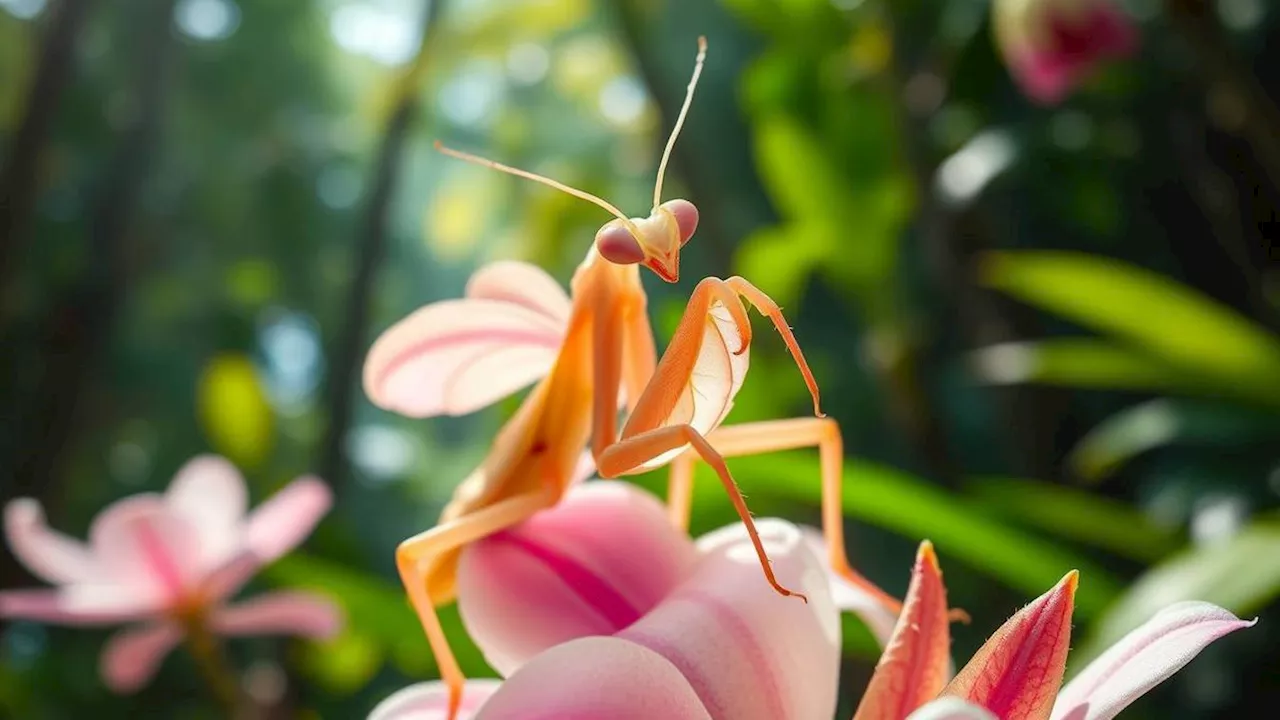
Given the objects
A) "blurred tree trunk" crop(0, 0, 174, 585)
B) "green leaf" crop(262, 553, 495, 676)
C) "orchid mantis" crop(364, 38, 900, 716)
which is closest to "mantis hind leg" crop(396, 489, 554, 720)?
"orchid mantis" crop(364, 38, 900, 716)

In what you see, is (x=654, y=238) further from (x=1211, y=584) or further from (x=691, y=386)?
(x=1211, y=584)

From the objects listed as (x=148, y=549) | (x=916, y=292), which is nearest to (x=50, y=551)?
(x=148, y=549)

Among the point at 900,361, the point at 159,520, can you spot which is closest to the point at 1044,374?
the point at 900,361

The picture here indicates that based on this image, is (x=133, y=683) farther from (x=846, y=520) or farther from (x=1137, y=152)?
(x=1137, y=152)

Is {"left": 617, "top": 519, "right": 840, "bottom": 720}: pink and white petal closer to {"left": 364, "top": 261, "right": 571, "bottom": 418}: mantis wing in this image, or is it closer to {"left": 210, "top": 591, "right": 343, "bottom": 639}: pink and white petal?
{"left": 364, "top": 261, "right": 571, "bottom": 418}: mantis wing

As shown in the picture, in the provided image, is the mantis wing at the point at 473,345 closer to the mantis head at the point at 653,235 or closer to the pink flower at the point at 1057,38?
the mantis head at the point at 653,235
